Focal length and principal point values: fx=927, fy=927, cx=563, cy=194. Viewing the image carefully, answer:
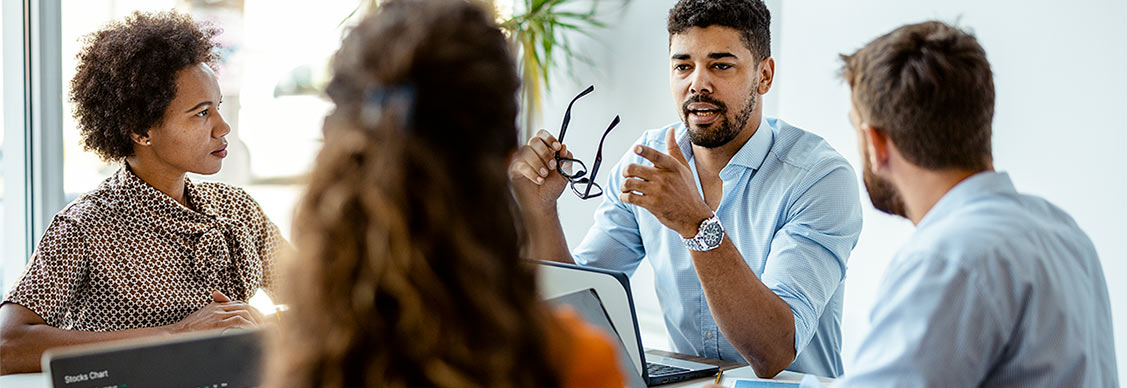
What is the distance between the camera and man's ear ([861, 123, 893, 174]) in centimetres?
127

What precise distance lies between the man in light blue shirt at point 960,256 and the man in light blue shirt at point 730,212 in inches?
23.6

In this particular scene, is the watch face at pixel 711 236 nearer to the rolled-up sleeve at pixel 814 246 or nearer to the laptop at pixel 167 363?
the rolled-up sleeve at pixel 814 246

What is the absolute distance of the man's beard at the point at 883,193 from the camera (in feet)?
4.34

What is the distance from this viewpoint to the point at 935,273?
3.67 feet

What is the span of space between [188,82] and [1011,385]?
1.73 m

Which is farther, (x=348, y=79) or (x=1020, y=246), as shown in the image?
(x=1020, y=246)

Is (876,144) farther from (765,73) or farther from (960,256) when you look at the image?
(765,73)

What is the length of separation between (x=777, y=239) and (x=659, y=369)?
17.9 inches

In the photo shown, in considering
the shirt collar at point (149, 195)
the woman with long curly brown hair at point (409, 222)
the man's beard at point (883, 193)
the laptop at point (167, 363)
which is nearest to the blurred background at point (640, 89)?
the shirt collar at point (149, 195)

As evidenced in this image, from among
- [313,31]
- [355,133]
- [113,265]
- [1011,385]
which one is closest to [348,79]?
[355,133]

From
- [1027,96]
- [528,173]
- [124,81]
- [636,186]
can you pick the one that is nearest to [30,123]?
[124,81]

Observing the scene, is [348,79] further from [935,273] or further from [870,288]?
[870,288]

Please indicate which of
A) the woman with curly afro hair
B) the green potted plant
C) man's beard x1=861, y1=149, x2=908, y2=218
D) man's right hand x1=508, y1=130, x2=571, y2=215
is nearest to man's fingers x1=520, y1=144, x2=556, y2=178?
man's right hand x1=508, y1=130, x2=571, y2=215

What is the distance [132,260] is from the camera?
1.90 meters
